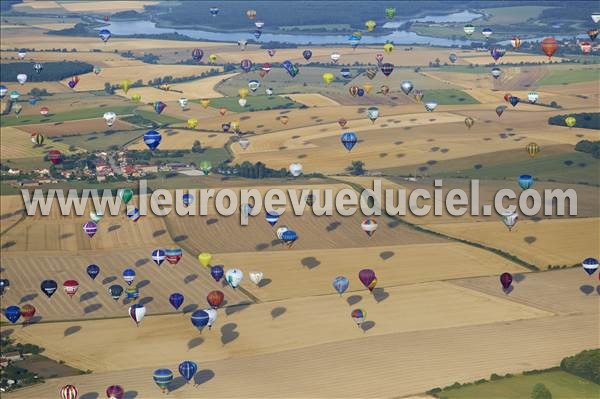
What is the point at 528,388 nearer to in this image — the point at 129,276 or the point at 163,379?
the point at 163,379

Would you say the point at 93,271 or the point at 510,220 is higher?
the point at 510,220

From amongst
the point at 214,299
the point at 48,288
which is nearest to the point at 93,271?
the point at 48,288

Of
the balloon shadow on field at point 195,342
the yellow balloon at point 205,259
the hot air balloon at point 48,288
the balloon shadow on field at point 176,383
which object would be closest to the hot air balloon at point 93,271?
the hot air balloon at point 48,288

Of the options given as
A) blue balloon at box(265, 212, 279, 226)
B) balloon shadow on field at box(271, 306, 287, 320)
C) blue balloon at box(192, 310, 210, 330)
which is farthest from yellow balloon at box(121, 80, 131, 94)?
blue balloon at box(192, 310, 210, 330)

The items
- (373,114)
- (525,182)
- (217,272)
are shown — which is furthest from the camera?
(373,114)

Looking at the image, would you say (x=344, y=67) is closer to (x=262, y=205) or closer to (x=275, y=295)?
(x=262, y=205)
